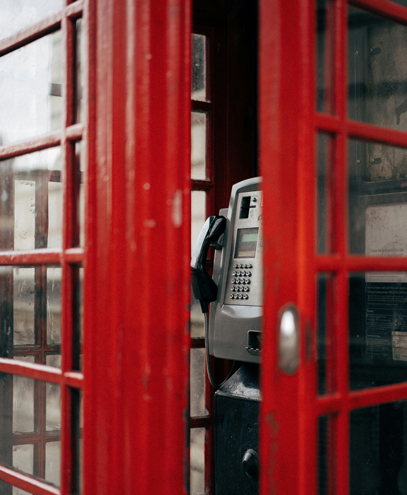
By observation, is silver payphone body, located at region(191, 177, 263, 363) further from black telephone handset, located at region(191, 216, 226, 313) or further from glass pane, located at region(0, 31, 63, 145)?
glass pane, located at region(0, 31, 63, 145)

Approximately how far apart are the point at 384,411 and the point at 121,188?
0.72 meters

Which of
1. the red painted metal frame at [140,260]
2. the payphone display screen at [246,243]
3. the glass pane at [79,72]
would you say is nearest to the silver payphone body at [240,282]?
the payphone display screen at [246,243]

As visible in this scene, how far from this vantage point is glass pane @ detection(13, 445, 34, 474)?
1387mm

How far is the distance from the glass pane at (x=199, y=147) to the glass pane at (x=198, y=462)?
1.11 m

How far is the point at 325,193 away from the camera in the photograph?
1073 mm

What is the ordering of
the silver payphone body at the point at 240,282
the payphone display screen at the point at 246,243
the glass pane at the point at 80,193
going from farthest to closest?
the payphone display screen at the point at 246,243
the silver payphone body at the point at 240,282
the glass pane at the point at 80,193

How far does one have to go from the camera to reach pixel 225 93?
2.51 metres

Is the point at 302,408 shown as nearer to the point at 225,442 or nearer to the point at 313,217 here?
the point at 313,217

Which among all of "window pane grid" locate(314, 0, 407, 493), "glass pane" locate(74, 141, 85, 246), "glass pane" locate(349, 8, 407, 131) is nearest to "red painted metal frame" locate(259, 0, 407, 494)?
"window pane grid" locate(314, 0, 407, 493)

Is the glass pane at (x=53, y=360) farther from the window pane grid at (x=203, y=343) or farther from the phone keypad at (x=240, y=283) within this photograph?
the window pane grid at (x=203, y=343)

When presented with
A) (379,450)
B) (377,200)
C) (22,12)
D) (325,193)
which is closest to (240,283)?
(377,200)

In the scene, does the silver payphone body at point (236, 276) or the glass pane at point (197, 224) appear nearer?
the silver payphone body at point (236, 276)

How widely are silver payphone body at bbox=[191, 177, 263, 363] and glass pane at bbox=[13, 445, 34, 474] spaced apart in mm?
729

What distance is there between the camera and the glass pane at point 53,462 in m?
1.29
